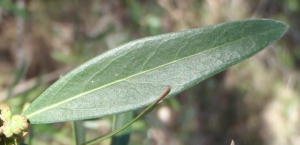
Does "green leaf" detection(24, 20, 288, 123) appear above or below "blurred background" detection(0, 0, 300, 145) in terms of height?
below

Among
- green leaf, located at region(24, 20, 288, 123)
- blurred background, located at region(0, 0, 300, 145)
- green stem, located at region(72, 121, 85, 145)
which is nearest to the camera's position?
green leaf, located at region(24, 20, 288, 123)

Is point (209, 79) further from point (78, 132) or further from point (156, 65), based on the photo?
point (156, 65)

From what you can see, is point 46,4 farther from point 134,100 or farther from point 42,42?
point 134,100

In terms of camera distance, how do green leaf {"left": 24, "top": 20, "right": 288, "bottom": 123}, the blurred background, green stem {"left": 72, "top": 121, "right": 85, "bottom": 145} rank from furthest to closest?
the blurred background, green stem {"left": 72, "top": 121, "right": 85, "bottom": 145}, green leaf {"left": 24, "top": 20, "right": 288, "bottom": 123}

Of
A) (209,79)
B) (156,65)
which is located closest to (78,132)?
(156,65)

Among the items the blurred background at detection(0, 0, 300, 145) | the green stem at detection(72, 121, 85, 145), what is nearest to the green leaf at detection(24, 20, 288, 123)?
the green stem at detection(72, 121, 85, 145)

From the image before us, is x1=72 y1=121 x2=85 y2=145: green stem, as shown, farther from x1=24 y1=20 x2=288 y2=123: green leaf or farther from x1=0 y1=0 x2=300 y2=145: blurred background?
x1=0 y1=0 x2=300 y2=145: blurred background
